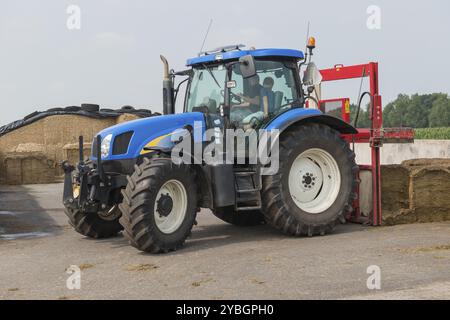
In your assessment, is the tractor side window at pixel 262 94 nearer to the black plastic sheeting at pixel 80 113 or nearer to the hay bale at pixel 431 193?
the hay bale at pixel 431 193

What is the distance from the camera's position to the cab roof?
8586 mm

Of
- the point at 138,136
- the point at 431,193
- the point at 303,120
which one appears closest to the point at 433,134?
the point at 431,193

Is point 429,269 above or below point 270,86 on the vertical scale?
below

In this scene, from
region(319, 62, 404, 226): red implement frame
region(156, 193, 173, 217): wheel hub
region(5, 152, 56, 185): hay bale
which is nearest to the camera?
region(156, 193, 173, 217): wheel hub

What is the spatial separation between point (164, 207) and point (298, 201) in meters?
2.25

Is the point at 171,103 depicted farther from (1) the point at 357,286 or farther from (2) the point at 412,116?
(2) the point at 412,116

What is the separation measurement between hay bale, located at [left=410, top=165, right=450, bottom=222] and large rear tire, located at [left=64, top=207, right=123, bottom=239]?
4.58m

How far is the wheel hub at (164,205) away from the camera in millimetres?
7609

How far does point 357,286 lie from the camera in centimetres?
579

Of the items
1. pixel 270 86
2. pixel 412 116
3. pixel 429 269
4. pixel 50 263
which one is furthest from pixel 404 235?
pixel 412 116

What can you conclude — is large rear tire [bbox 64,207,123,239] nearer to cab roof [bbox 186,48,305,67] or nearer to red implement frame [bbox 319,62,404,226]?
cab roof [bbox 186,48,305,67]

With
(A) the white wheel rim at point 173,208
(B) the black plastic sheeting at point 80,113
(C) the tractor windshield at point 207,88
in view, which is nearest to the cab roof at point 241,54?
(C) the tractor windshield at point 207,88

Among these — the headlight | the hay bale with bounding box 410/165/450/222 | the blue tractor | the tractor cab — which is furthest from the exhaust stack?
the hay bale with bounding box 410/165/450/222

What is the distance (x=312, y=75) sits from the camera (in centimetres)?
913
